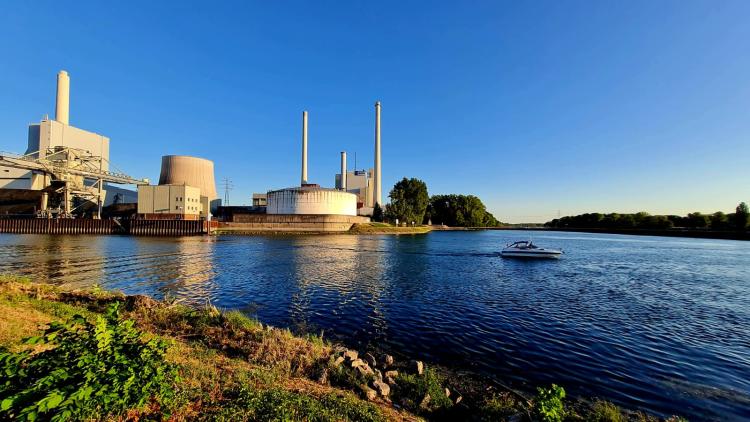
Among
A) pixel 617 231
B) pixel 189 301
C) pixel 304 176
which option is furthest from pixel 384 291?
pixel 617 231

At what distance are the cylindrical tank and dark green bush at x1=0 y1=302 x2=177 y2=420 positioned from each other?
13062 cm

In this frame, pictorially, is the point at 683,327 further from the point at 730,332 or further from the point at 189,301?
the point at 189,301

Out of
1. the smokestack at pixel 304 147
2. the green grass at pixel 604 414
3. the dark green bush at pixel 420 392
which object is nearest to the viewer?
the green grass at pixel 604 414

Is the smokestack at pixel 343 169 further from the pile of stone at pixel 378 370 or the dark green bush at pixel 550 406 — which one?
the dark green bush at pixel 550 406

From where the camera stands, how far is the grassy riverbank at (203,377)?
201 inches

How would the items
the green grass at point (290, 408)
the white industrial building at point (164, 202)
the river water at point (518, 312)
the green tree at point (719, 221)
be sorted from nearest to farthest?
the green grass at point (290, 408) < the river water at point (518, 312) < the white industrial building at point (164, 202) < the green tree at point (719, 221)

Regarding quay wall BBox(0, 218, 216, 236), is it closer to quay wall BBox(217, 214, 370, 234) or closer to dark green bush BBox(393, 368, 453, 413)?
quay wall BBox(217, 214, 370, 234)

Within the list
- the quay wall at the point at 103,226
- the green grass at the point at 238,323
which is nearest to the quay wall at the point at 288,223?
the quay wall at the point at 103,226

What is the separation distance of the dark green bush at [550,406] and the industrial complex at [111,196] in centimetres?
10581

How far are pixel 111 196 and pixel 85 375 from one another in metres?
192

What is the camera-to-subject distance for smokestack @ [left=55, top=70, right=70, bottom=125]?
12900 cm

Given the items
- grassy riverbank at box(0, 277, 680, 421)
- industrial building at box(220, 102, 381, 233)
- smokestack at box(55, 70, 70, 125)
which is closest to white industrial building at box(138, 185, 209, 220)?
industrial building at box(220, 102, 381, 233)

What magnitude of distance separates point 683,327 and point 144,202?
133 m

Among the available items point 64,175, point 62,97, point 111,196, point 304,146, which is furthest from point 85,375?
point 111,196
